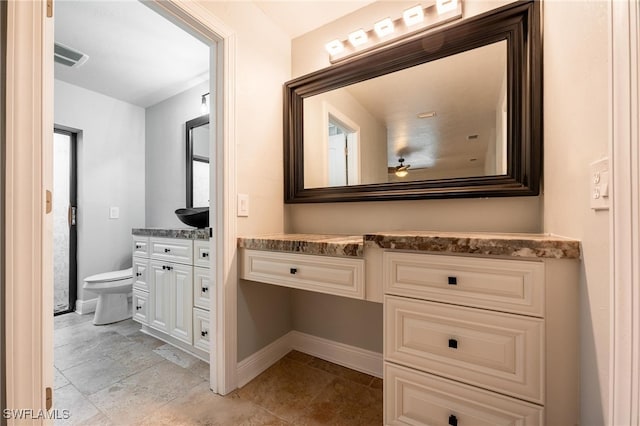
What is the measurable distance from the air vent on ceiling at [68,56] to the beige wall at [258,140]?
167 centimetres

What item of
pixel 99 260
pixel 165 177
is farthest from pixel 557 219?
pixel 99 260

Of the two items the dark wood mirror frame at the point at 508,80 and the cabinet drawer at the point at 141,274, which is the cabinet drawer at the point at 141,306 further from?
the dark wood mirror frame at the point at 508,80

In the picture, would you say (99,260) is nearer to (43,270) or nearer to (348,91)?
(43,270)

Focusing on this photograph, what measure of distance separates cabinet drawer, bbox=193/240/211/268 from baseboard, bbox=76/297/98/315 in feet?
6.00

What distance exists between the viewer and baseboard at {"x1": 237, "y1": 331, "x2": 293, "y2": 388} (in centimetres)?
160

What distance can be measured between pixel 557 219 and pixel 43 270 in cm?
182

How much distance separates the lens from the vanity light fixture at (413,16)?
1.52 m

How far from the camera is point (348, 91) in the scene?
1.80 m

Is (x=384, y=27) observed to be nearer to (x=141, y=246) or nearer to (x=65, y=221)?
(x=141, y=246)

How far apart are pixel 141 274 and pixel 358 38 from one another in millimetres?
2504

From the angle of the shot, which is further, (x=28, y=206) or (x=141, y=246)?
(x=141, y=246)

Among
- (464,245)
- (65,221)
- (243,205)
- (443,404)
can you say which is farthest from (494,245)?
(65,221)

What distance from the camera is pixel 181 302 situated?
199cm

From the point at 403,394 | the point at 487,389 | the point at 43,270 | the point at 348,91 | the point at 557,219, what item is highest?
the point at 348,91
